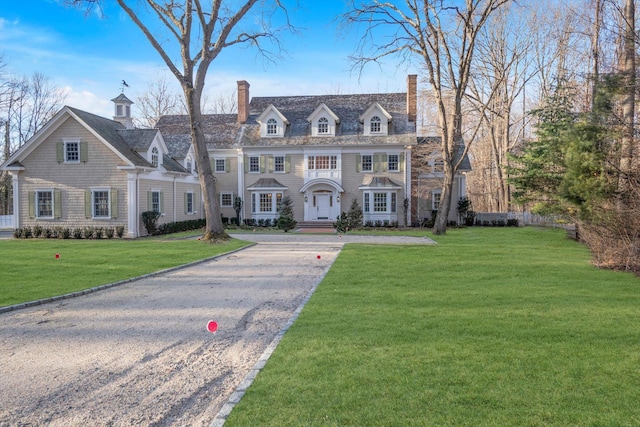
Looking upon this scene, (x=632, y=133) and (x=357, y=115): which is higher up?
(x=357, y=115)

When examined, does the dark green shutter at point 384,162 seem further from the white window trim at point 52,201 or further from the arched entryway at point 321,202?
the white window trim at point 52,201

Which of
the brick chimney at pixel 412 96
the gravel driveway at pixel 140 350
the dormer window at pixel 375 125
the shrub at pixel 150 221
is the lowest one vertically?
the gravel driveway at pixel 140 350

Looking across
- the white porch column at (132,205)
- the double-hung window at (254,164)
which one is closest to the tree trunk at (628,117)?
the white porch column at (132,205)

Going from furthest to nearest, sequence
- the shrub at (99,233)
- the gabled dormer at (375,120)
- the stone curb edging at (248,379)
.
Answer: the gabled dormer at (375,120) → the shrub at (99,233) → the stone curb edging at (248,379)

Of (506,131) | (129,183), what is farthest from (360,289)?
(506,131)

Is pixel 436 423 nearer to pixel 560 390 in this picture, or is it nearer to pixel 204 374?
pixel 560 390

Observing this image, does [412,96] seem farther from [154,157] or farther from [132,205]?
[132,205]

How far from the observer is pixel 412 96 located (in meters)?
30.8

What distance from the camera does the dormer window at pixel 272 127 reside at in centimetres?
3117

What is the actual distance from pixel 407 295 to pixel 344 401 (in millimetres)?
4567

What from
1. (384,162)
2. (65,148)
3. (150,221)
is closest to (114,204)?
(150,221)

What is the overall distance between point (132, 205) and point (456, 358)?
Answer: 21.3 m

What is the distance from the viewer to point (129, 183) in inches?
890

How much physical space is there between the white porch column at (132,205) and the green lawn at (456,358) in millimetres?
→ 16907
